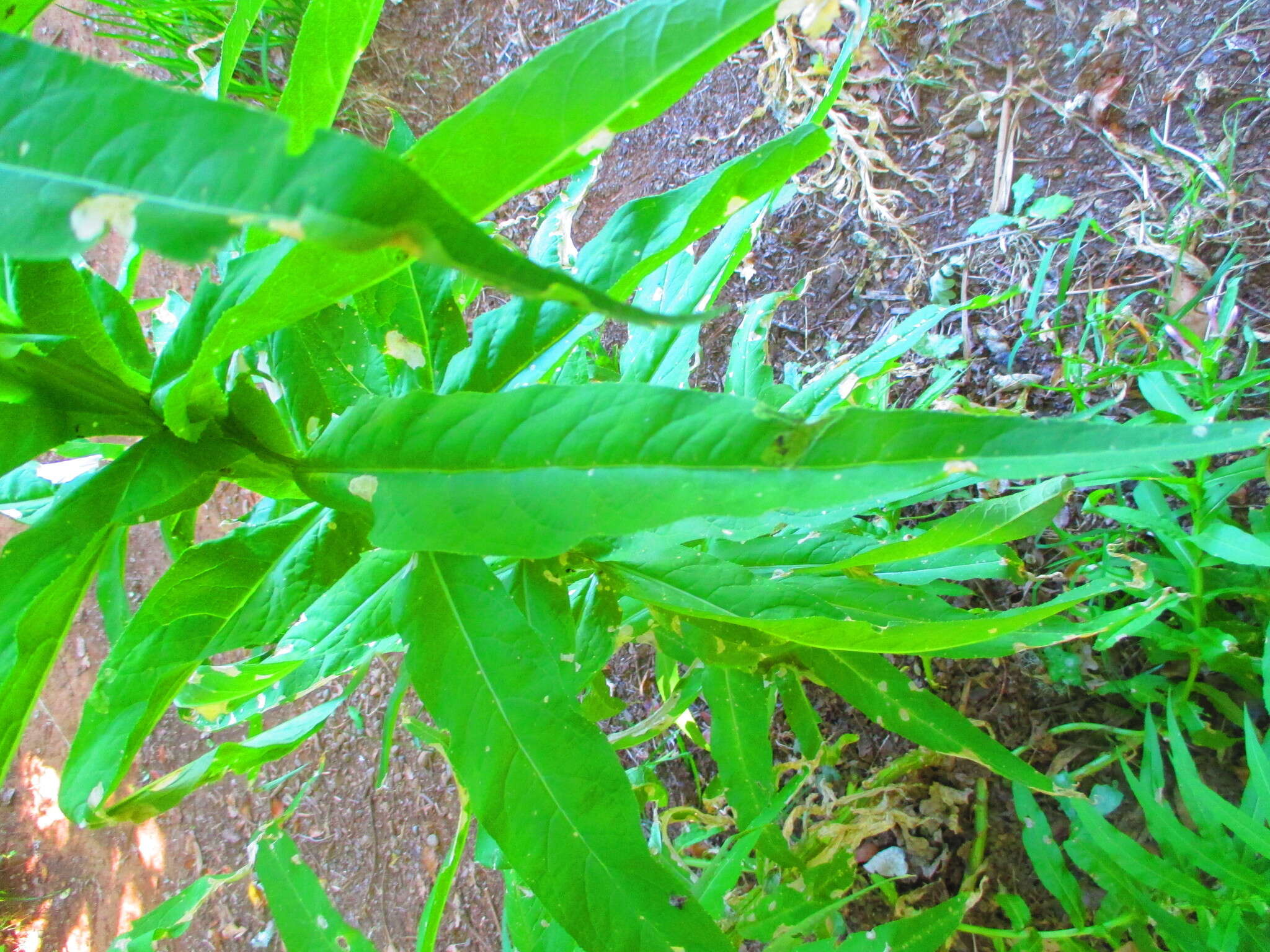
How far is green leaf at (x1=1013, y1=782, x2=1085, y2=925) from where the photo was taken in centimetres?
110

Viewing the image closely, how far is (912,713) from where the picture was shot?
35.9 inches

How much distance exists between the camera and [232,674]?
0.80 metres

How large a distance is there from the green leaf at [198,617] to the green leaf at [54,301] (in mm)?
194

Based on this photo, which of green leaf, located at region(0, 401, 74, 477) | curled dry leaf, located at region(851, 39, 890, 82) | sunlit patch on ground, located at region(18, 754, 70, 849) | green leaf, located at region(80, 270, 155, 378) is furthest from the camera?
sunlit patch on ground, located at region(18, 754, 70, 849)

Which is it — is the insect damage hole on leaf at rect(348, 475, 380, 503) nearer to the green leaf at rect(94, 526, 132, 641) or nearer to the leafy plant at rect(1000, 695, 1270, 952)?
the green leaf at rect(94, 526, 132, 641)

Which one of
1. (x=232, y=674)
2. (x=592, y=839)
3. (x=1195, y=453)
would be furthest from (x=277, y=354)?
(x=1195, y=453)

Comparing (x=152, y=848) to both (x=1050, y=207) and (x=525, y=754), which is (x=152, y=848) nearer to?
(x=525, y=754)

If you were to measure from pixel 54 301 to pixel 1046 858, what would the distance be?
1.34 meters

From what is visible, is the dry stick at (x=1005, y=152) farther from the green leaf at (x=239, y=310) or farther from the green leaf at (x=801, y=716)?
the green leaf at (x=239, y=310)

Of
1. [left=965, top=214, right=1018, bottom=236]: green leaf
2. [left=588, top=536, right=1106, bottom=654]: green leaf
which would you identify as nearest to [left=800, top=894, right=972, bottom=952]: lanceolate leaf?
[left=588, top=536, right=1106, bottom=654]: green leaf

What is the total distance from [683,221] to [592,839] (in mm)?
537

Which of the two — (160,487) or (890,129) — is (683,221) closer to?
(160,487)

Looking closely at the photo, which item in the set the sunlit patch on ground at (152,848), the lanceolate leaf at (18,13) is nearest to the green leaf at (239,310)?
the lanceolate leaf at (18,13)

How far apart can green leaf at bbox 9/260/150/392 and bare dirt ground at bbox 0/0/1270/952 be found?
1.30m
